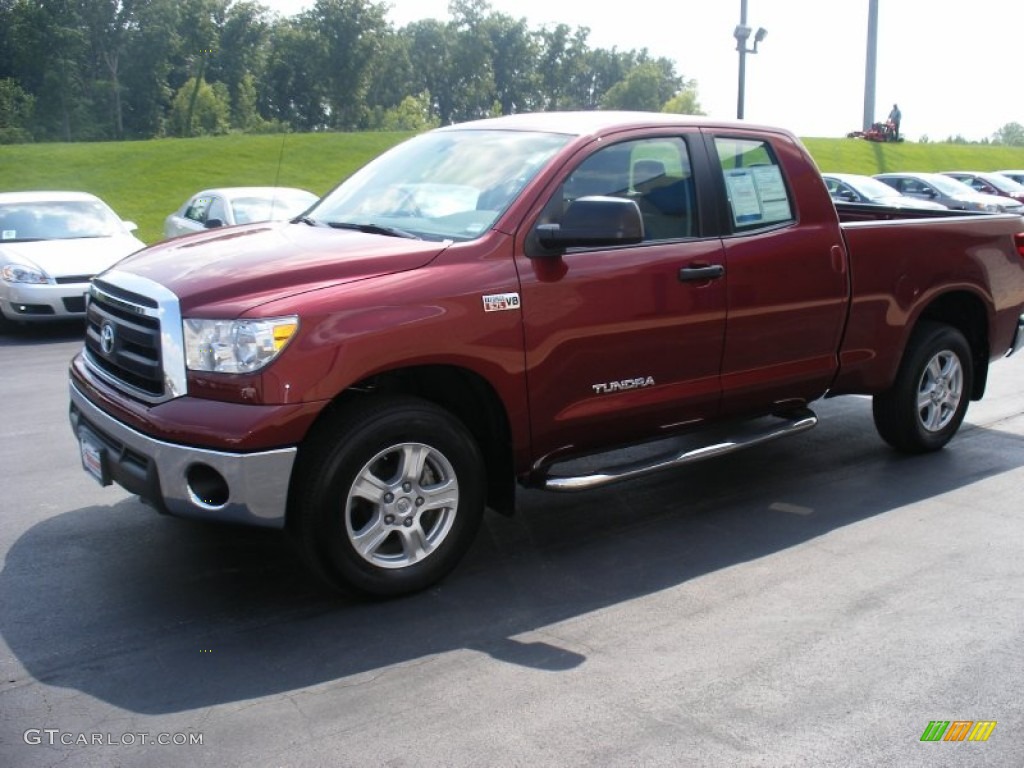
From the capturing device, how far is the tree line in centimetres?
8069

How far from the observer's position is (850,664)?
4.00 metres

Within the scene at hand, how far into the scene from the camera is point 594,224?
4.59 meters

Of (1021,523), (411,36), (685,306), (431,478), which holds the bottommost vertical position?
(1021,523)

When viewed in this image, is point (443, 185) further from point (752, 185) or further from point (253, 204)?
point (253, 204)

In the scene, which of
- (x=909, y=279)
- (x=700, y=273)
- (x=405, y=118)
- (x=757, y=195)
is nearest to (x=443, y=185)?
Answer: (x=700, y=273)

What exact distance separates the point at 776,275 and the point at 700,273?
55cm

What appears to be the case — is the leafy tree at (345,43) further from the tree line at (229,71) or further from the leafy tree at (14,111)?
the leafy tree at (14,111)

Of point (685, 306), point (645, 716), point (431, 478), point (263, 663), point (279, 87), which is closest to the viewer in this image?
point (645, 716)

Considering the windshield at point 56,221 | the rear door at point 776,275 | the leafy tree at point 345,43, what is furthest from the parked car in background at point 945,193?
the leafy tree at point 345,43

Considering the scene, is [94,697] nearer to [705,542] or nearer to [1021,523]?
[705,542]

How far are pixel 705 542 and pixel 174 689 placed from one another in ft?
8.50

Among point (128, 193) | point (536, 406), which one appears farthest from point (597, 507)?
point (128, 193)

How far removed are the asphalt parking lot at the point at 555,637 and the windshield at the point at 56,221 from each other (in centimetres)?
705

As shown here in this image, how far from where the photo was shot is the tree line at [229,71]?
80.7 m
